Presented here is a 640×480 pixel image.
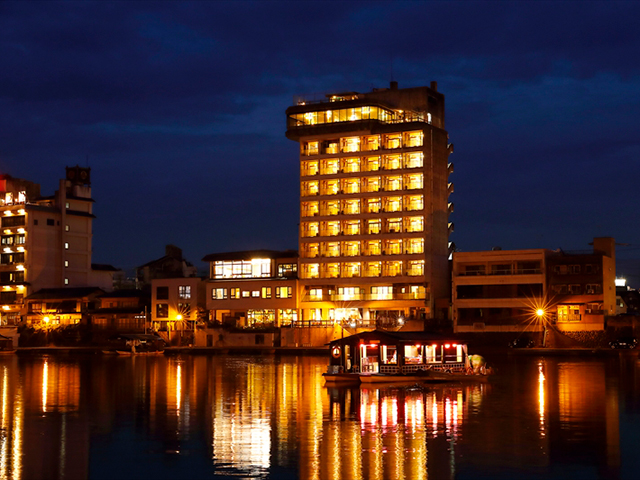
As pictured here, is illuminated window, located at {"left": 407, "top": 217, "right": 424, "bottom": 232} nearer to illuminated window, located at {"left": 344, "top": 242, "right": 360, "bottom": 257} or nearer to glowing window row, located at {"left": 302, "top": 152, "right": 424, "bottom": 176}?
glowing window row, located at {"left": 302, "top": 152, "right": 424, "bottom": 176}

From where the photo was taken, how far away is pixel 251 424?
42.7 m

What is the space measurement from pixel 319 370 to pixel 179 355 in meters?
42.5

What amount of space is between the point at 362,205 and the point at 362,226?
10.2 ft

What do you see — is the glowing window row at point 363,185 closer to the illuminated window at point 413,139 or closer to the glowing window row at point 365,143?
the glowing window row at point 365,143

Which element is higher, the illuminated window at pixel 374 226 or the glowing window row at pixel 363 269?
the illuminated window at pixel 374 226

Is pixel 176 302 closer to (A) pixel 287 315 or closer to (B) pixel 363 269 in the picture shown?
(A) pixel 287 315

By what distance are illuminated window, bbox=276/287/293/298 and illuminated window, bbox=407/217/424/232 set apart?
20.6 metres

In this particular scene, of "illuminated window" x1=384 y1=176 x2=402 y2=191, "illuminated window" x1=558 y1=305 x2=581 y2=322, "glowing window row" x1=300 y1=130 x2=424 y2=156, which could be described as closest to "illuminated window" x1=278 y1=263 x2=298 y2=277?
"glowing window row" x1=300 y1=130 x2=424 y2=156

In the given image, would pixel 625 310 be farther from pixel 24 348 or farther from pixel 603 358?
pixel 24 348

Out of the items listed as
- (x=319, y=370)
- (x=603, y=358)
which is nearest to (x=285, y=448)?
(x=319, y=370)

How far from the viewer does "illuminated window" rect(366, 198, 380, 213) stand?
13162cm

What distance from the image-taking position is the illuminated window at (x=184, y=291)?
140875 mm

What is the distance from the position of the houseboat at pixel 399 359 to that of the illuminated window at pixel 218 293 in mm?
72037

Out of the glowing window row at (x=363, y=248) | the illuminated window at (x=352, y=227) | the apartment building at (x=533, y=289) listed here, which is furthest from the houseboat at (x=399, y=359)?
the illuminated window at (x=352, y=227)
